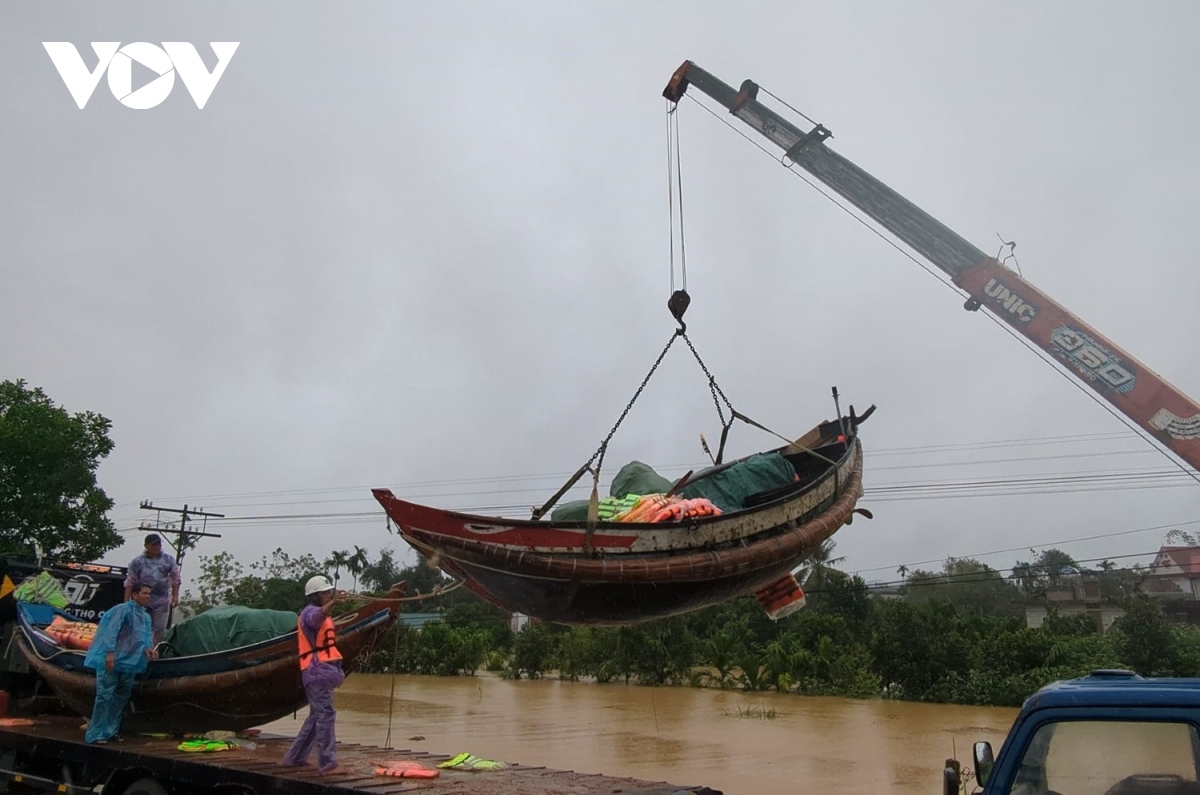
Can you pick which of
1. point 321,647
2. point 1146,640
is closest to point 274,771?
point 321,647

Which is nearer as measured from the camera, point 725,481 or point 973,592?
point 725,481

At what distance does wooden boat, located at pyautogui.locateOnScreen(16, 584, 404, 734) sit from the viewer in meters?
6.90

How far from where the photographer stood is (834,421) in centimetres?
803

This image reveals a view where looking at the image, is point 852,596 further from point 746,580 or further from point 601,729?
point 746,580

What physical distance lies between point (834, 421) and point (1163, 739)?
563 cm

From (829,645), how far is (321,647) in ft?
73.0

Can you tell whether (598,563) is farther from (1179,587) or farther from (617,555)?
(1179,587)

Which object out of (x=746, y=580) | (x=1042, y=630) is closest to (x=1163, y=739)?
(x=746, y=580)

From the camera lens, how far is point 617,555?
5691 mm

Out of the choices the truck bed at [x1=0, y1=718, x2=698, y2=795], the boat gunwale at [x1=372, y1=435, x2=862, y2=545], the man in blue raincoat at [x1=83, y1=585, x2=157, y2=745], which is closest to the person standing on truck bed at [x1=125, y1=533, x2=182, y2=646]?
the man in blue raincoat at [x1=83, y1=585, x2=157, y2=745]

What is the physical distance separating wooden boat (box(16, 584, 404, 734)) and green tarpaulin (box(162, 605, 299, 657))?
332 millimetres

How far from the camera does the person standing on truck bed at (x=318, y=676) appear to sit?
5.45m

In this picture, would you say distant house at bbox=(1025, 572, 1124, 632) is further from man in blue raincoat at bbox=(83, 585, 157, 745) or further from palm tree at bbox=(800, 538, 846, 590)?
man in blue raincoat at bbox=(83, 585, 157, 745)

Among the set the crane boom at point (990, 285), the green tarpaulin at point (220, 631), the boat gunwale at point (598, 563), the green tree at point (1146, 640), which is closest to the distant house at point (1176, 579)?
the green tree at point (1146, 640)
